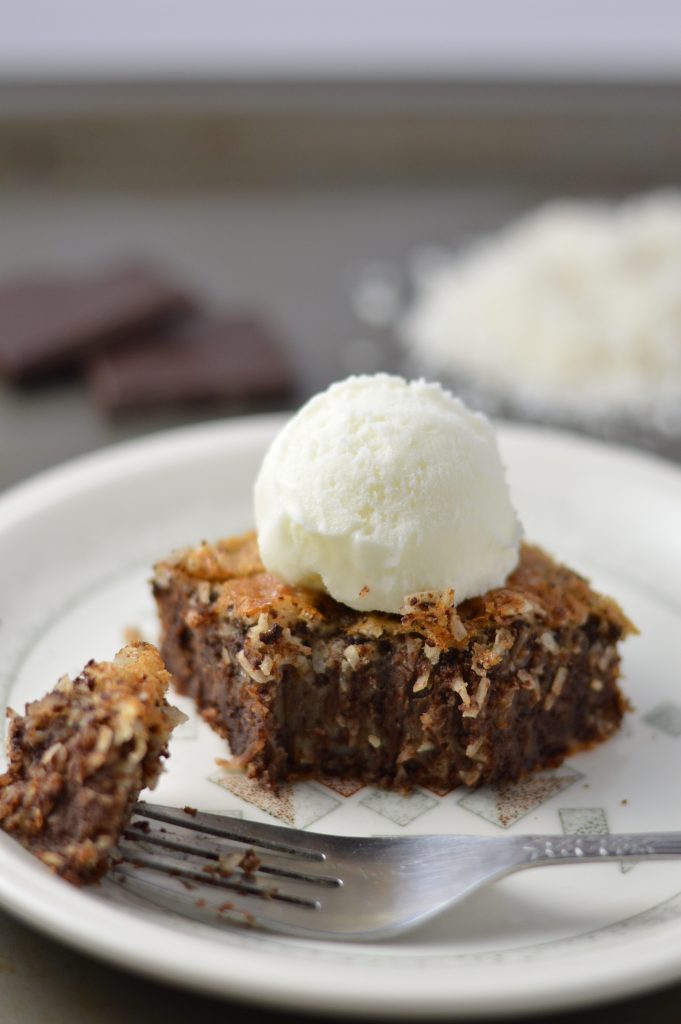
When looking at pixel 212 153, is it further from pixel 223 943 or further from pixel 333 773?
pixel 223 943

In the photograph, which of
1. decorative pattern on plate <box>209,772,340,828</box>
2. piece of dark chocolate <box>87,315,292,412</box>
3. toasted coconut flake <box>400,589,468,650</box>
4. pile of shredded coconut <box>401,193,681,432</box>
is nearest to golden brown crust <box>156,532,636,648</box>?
toasted coconut flake <box>400,589,468,650</box>

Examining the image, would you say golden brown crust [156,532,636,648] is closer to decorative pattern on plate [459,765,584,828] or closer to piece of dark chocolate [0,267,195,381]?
decorative pattern on plate [459,765,584,828]

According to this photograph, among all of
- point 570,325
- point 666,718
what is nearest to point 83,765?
point 666,718

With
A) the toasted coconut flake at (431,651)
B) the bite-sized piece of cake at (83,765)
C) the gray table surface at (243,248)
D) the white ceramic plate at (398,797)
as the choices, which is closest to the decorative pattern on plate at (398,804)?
the white ceramic plate at (398,797)

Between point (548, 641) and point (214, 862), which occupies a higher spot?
point (548, 641)

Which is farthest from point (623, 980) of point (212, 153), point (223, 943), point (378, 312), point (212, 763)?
point (212, 153)

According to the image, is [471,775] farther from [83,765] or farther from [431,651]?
[83,765]

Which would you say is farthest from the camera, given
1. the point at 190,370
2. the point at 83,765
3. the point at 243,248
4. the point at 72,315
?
the point at 243,248

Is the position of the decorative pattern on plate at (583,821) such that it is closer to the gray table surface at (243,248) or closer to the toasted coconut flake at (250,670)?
the toasted coconut flake at (250,670)
